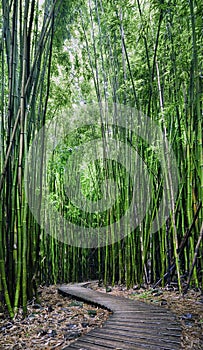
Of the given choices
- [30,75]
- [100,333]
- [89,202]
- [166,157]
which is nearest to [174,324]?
[100,333]

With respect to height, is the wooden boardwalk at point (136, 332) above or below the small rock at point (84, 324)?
above

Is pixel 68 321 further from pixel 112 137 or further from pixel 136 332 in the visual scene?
pixel 112 137

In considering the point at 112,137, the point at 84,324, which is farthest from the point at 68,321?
the point at 112,137

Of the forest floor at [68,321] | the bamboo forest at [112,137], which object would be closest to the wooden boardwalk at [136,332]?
the forest floor at [68,321]

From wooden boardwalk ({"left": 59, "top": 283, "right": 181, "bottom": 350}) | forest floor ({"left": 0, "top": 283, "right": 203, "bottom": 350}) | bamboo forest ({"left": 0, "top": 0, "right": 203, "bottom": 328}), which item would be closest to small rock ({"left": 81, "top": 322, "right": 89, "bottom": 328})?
forest floor ({"left": 0, "top": 283, "right": 203, "bottom": 350})

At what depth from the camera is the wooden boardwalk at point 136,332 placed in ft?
4.22

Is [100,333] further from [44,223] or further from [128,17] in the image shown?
[44,223]

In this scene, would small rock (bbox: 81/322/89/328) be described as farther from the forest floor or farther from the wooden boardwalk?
the wooden boardwalk

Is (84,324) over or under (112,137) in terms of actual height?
under

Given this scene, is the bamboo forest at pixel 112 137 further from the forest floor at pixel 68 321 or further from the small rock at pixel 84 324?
the small rock at pixel 84 324

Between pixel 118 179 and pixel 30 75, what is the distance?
1742 millimetres

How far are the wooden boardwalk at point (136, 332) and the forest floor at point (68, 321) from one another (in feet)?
0.20

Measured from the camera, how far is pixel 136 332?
1434 millimetres

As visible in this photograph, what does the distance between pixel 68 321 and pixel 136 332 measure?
56 cm
